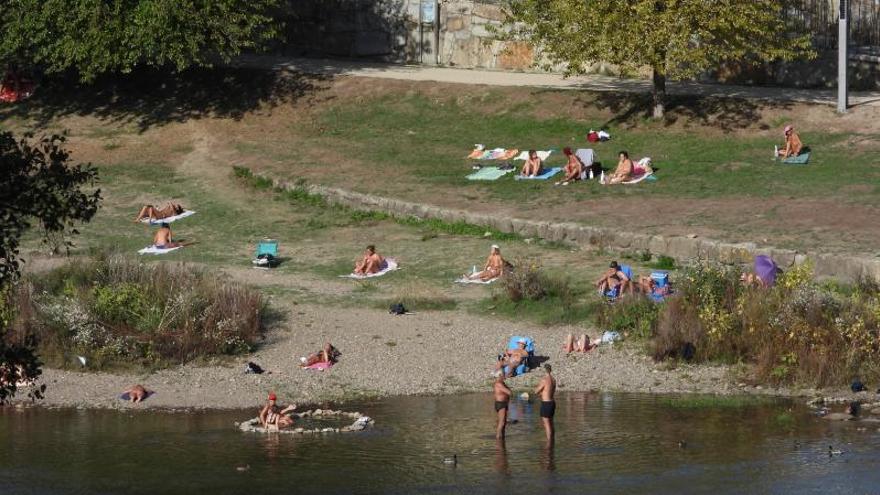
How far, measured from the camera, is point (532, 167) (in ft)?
116

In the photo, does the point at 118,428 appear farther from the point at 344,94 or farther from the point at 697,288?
the point at 344,94

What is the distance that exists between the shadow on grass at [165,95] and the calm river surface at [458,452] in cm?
2031

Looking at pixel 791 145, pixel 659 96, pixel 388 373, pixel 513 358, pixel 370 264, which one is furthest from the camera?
pixel 659 96

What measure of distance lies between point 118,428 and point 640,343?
7873 millimetres

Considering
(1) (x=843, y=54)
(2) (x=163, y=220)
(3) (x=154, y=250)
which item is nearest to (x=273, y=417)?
(3) (x=154, y=250)

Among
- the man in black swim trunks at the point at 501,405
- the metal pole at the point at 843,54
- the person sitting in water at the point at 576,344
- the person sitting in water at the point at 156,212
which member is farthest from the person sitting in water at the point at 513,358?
the metal pole at the point at 843,54

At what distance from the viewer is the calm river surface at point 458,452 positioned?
19391 millimetres

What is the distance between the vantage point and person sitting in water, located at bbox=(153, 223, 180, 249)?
3244cm

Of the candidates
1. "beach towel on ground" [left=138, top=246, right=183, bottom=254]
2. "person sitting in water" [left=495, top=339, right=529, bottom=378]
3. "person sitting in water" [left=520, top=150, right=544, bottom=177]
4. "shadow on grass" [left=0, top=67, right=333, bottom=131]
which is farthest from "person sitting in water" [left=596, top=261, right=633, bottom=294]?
"shadow on grass" [left=0, top=67, right=333, bottom=131]

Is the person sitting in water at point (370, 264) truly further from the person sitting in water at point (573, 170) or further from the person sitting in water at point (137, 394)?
the person sitting in water at point (137, 394)

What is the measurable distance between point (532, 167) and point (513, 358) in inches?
444

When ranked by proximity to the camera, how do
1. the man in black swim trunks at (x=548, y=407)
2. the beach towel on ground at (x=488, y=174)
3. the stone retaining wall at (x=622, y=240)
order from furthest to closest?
the beach towel on ground at (x=488, y=174)
the stone retaining wall at (x=622, y=240)
the man in black swim trunks at (x=548, y=407)

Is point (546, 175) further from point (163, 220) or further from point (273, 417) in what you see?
point (273, 417)

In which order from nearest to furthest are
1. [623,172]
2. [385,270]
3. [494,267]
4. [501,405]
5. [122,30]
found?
[501,405]
[494,267]
[385,270]
[623,172]
[122,30]
